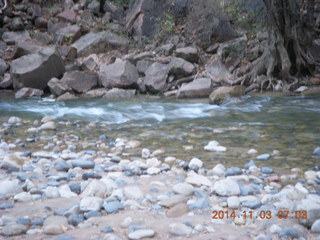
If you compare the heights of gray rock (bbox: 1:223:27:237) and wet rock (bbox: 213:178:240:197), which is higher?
gray rock (bbox: 1:223:27:237)

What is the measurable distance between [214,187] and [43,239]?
1278 mm

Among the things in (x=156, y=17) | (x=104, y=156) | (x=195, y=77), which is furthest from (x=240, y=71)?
(x=104, y=156)

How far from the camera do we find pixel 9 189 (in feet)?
8.25

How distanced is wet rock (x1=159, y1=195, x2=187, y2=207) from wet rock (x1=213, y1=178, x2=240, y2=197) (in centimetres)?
28

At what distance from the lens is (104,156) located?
12.4ft

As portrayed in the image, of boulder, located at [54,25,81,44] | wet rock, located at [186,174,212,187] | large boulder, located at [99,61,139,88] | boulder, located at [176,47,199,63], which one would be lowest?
wet rock, located at [186,174,212,187]

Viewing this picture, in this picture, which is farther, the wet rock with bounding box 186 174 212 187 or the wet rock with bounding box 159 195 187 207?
the wet rock with bounding box 186 174 212 187

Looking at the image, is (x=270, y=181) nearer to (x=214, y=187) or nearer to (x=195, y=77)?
(x=214, y=187)

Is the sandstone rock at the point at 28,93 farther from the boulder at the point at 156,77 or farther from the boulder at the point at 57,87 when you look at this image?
the boulder at the point at 156,77

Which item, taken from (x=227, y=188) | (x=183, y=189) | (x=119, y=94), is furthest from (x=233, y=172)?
(x=119, y=94)

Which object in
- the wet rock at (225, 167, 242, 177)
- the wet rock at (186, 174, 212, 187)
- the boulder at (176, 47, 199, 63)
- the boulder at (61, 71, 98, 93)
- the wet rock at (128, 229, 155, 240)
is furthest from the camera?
the boulder at (176, 47, 199, 63)

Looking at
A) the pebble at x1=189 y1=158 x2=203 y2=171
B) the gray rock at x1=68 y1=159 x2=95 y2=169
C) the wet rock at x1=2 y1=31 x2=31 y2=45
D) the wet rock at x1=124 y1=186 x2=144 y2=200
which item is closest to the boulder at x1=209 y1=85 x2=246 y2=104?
the pebble at x1=189 y1=158 x2=203 y2=171

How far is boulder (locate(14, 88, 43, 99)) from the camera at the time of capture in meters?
9.66

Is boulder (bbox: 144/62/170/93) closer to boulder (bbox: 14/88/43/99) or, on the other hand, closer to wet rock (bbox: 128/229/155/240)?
boulder (bbox: 14/88/43/99)
